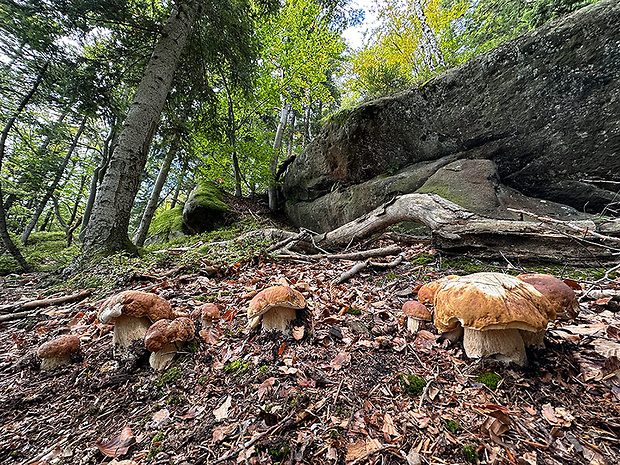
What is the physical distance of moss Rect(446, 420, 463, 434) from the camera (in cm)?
119

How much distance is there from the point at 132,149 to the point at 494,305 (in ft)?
20.6

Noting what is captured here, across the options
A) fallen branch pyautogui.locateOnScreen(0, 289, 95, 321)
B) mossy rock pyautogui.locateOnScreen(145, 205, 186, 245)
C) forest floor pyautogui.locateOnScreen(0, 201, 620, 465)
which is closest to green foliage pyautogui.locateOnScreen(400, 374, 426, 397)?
forest floor pyautogui.locateOnScreen(0, 201, 620, 465)

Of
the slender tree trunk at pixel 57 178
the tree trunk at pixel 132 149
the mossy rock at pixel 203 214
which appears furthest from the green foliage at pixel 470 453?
the slender tree trunk at pixel 57 178

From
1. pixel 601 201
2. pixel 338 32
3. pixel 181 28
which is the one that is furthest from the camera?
pixel 338 32

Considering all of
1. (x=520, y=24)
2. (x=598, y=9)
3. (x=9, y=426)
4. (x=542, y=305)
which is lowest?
(x=9, y=426)

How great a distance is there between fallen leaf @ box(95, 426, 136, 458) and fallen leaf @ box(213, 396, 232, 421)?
424 millimetres

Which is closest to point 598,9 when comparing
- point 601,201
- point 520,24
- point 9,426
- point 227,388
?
point 601,201

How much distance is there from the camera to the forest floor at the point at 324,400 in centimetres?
113

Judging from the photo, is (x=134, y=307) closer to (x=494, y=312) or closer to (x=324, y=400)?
(x=324, y=400)

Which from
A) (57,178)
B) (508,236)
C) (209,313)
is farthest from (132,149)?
(57,178)

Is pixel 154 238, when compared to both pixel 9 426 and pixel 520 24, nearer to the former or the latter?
pixel 9 426

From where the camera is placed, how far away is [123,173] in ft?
15.6

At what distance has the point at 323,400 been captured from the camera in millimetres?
1375

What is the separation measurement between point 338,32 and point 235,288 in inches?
529
